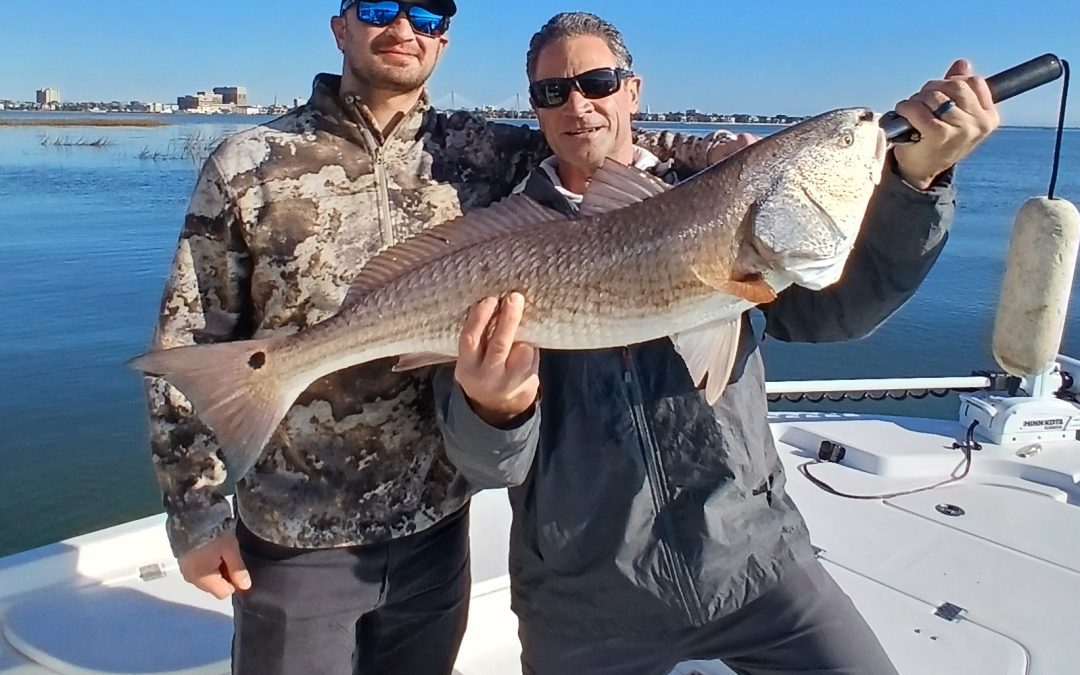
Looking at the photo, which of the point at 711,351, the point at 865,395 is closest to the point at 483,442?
the point at 711,351

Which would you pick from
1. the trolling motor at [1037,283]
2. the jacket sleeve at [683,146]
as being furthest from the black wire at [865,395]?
the jacket sleeve at [683,146]

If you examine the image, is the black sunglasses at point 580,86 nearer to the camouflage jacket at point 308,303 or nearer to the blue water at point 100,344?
the camouflage jacket at point 308,303

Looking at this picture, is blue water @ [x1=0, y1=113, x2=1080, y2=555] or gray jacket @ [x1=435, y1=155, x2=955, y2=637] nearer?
gray jacket @ [x1=435, y1=155, x2=955, y2=637]

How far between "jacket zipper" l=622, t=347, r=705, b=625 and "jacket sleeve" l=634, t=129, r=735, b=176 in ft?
2.52

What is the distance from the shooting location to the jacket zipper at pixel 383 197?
2955mm

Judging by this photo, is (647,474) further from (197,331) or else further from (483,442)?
(197,331)

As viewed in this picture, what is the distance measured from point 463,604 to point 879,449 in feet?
11.7

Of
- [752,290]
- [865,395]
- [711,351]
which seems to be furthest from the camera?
[865,395]

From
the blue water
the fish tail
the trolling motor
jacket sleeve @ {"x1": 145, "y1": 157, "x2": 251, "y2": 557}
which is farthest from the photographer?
the blue water

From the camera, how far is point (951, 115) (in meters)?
2.33

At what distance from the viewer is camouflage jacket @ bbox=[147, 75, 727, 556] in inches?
113

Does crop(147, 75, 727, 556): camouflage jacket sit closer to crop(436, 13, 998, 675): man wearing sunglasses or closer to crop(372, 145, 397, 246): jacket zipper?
crop(372, 145, 397, 246): jacket zipper

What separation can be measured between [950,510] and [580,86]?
12.1 feet

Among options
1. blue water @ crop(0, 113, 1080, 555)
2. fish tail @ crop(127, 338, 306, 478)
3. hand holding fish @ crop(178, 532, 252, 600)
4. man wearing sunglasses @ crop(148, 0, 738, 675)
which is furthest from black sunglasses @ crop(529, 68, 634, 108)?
blue water @ crop(0, 113, 1080, 555)
